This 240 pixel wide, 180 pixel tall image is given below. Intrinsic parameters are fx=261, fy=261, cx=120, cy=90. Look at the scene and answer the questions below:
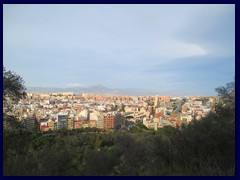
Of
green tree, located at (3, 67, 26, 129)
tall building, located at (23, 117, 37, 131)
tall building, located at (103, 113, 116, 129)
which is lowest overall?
tall building, located at (103, 113, 116, 129)

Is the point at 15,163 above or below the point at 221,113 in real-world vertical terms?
below

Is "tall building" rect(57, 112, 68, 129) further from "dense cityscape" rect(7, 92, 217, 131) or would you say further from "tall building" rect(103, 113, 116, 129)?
"tall building" rect(103, 113, 116, 129)

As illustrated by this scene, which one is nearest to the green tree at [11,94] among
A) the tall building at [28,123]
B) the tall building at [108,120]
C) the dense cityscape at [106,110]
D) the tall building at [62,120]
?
the tall building at [28,123]

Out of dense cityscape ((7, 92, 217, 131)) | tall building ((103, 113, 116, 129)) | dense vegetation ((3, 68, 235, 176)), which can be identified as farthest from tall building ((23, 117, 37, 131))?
tall building ((103, 113, 116, 129))

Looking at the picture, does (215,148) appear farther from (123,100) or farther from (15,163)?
(123,100)

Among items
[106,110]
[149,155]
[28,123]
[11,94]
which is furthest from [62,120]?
[149,155]
